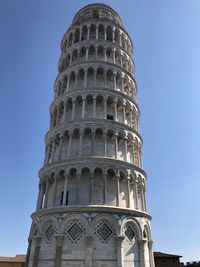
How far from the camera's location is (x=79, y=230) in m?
18.1

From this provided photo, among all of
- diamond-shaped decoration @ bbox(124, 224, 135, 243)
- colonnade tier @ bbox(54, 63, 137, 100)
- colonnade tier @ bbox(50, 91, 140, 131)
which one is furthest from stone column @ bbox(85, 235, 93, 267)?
colonnade tier @ bbox(54, 63, 137, 100)

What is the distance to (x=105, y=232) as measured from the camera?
59.8ft

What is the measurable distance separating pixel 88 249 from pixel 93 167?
6.17 meters

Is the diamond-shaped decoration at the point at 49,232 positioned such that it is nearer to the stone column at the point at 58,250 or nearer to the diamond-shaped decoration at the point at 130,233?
the stone column at the point at 58,250

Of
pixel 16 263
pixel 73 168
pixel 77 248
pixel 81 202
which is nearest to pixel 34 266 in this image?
pixel 77 248

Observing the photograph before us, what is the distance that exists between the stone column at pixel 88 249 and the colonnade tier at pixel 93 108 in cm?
1064

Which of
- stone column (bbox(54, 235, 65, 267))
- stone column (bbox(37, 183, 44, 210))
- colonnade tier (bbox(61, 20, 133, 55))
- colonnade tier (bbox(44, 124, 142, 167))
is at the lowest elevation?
stone column (bbox(54, 235, 65, 267))

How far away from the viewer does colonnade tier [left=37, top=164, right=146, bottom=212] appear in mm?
19625

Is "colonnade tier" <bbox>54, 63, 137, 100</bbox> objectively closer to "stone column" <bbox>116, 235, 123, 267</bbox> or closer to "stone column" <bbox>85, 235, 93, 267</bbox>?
"stone column" <bbox>116, 235, 123, 267</bbox>

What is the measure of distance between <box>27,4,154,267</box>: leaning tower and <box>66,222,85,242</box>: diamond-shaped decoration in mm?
68

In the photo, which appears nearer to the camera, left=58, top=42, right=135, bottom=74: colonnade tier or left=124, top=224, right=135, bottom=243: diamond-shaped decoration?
left=124, top=224, right=135, bottom=243: diamond-shaped decoration

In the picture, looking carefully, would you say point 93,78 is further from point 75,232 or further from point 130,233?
point 130,233

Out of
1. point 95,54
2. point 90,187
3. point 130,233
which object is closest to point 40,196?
point 90,187

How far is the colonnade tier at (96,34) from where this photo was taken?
3002cm
